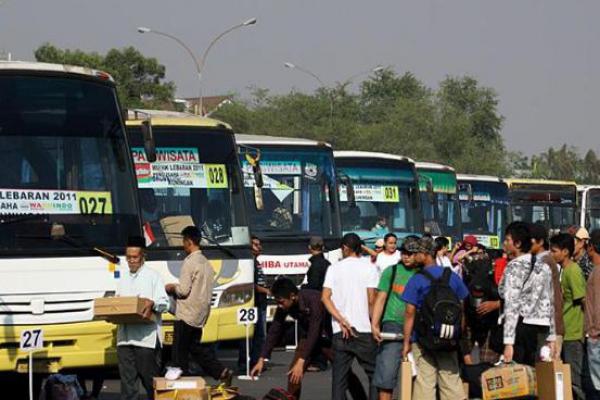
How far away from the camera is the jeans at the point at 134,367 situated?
45.0 feet

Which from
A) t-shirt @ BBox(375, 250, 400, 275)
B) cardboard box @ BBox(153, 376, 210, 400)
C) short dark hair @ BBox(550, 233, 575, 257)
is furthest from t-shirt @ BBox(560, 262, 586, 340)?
t-shirt @ BBox(375, 250, 400, 275)

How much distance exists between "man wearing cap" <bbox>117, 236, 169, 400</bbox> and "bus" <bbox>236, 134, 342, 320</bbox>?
9405 millimetres

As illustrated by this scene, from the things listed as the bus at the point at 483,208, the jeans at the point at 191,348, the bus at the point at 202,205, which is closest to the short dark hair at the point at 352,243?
the jeans at the point at 191,348

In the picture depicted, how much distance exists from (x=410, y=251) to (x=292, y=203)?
37.6 feet

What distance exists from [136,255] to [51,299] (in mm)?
1000

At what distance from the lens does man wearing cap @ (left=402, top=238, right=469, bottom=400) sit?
12.4 meters

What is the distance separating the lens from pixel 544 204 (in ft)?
143

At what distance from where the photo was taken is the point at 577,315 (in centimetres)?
1409

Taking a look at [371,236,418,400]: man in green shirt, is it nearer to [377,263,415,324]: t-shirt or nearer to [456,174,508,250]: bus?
[377,263,415,324]: t-shirt

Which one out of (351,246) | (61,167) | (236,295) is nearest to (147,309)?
(61,167)

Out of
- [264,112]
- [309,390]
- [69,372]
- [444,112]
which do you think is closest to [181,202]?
[309,390]

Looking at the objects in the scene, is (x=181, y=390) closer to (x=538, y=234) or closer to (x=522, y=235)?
(x=522, y=235)

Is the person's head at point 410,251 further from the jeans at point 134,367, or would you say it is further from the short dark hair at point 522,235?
the jeans at point 134,367

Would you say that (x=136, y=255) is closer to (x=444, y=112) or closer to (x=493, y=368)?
(x=493, y=368)
